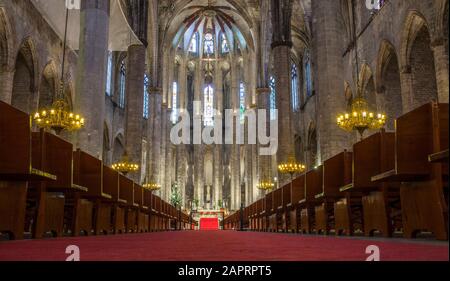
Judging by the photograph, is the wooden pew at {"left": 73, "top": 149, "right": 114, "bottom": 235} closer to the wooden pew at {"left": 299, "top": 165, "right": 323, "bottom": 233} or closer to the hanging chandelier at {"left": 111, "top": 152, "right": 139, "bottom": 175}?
the wooden pew at {"left": 299, "top": 165, "right": 323, "bottom": 233}

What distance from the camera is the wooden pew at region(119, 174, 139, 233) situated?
1032 centimetres

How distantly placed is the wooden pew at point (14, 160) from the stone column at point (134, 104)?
17717mm

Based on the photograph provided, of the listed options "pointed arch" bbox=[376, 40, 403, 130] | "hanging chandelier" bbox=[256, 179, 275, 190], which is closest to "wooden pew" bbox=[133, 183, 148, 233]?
"pointed arch" bbox=[376, 40, 403, 130]

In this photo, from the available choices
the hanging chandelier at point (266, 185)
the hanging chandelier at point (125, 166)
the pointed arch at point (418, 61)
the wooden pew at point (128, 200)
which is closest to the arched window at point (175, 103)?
the hanging chandelier at point (266, 185)

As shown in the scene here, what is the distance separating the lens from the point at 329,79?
12.9m

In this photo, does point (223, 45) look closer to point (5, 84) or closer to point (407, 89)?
point (407, 89)

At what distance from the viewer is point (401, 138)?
4.90 metres

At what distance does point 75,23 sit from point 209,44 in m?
25.1

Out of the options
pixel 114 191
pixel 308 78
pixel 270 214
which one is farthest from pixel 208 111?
pixel 114 191

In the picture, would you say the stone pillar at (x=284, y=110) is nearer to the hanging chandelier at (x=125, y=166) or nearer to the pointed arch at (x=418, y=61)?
the hanging chandelier at (x=125, y=166)

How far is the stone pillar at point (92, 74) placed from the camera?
12141 mm
